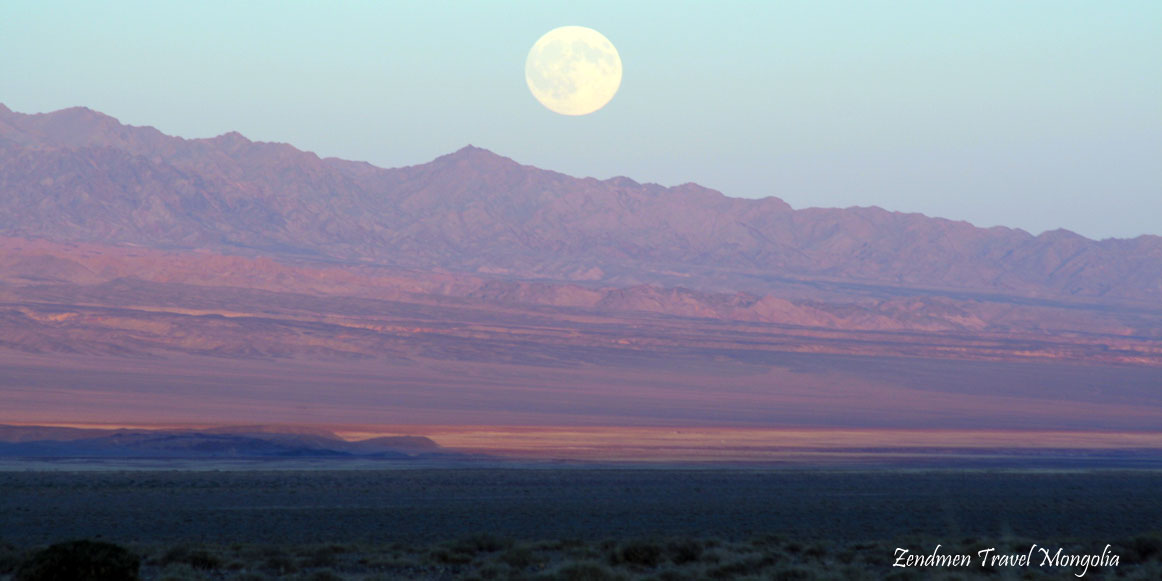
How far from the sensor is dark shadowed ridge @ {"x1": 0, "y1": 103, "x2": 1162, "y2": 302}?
14612 centimetres

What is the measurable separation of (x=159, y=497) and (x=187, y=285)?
82.5m

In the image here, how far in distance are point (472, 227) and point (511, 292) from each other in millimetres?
53134

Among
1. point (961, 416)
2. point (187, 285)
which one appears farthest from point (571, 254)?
point (961, 416)

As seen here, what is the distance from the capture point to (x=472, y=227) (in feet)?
564

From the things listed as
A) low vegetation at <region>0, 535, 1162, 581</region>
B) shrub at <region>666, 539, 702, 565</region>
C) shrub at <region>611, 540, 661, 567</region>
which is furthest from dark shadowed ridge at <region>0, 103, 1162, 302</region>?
shrub at <region>611, 540, 661, 567</region>

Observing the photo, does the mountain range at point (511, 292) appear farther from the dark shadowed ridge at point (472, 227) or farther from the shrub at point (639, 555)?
the shrub at point (639, 555)

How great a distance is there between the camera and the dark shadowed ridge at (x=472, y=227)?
146 meters

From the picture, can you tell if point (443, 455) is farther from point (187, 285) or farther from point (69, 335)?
point (187, 285)

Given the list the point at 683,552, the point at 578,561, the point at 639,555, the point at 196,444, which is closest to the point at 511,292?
the point at 196,444

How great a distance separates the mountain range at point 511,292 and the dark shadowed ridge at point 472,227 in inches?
19.5

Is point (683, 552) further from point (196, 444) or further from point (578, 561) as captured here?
point (196, 444)

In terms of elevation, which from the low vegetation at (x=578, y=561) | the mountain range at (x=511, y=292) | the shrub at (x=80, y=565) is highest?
the mountain range at (x=511, y=292)

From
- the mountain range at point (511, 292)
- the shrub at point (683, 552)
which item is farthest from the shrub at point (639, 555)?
the mountain range at point (511, 292)

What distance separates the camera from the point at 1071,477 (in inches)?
1192
